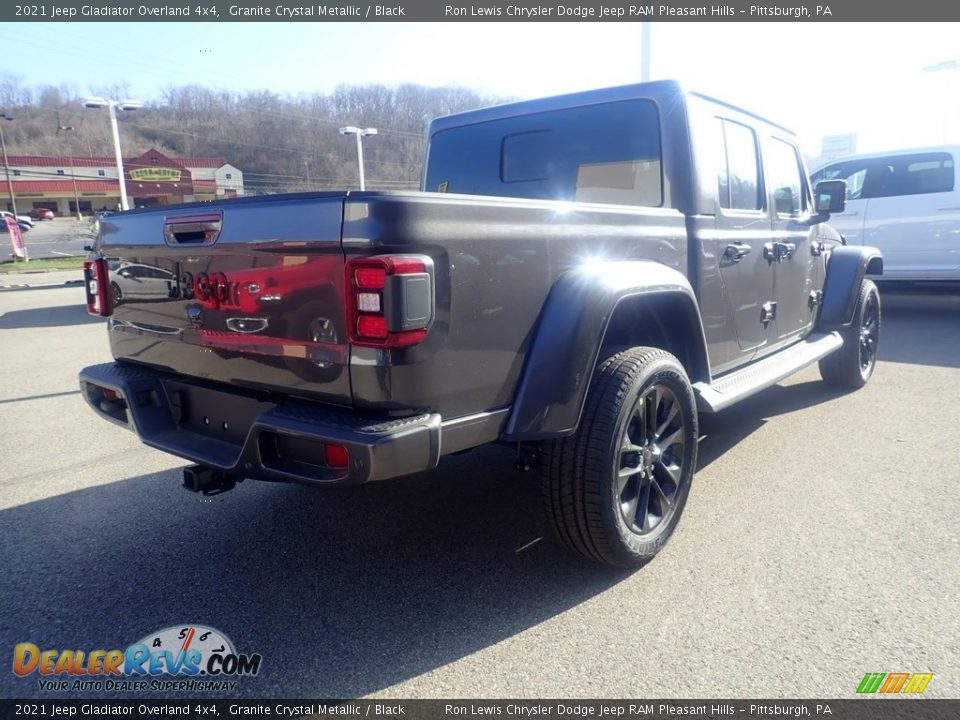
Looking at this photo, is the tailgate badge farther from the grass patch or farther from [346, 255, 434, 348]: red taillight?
the grass patch

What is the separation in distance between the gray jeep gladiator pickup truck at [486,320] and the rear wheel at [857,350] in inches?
75.0

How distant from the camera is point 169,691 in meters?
2.20

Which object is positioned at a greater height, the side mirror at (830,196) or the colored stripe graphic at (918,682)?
the side mirror at (830,196)

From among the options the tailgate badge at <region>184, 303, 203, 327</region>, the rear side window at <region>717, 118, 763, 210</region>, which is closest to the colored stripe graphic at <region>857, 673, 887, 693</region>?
the rear side window at <region>717, 118, 763, 210</region>

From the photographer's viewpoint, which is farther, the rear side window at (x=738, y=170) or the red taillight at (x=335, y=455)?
the rear side window at (x=738, y=170)

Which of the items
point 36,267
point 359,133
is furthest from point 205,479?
point 36,267

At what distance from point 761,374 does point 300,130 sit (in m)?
11.0

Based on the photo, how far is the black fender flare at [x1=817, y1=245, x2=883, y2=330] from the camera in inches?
205

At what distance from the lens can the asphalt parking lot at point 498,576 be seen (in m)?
2.22

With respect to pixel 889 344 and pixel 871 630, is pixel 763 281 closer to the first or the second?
pixel 871 630

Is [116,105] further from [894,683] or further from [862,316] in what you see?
[894,683]

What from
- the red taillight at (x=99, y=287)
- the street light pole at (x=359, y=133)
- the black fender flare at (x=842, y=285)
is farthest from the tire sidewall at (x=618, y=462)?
the street light pole at (x=359, y=133)

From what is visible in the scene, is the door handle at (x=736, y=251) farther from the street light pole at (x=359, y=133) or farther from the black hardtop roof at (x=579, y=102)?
the street light pole at (x=359, y=133)

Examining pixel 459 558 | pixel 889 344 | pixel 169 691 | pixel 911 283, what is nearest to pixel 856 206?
pixel 911 283
